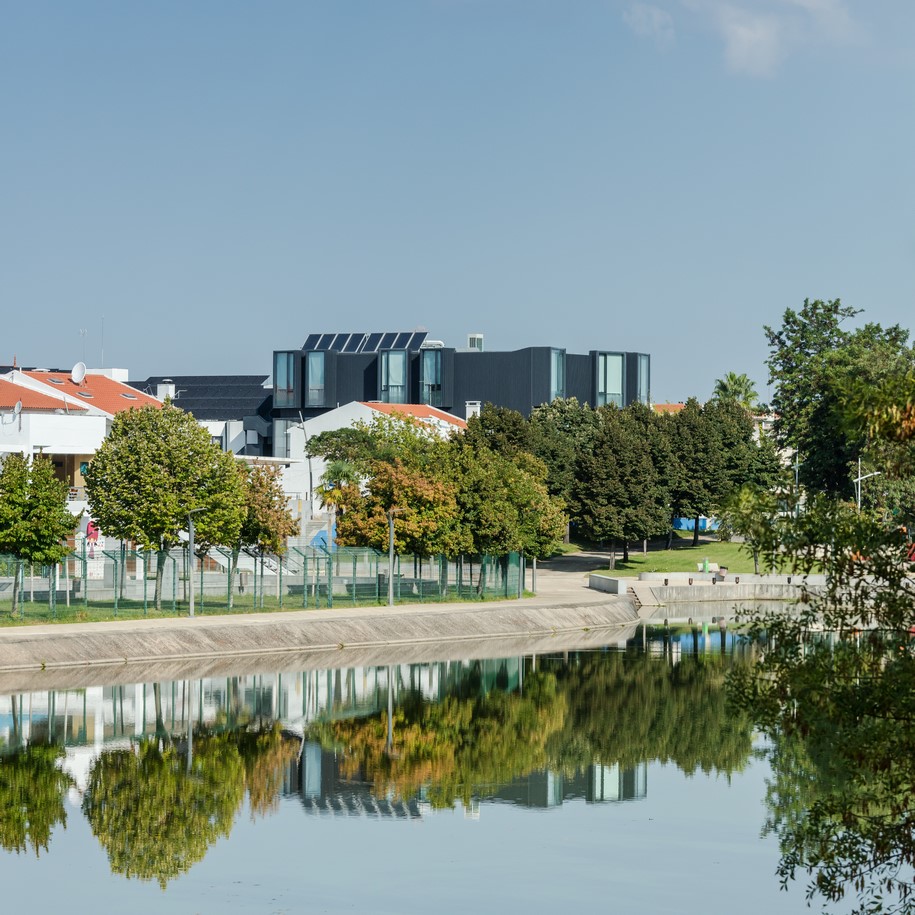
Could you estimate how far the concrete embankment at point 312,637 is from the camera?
56.2 m

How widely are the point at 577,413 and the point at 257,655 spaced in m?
70.7

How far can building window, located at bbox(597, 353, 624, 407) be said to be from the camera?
166375mm

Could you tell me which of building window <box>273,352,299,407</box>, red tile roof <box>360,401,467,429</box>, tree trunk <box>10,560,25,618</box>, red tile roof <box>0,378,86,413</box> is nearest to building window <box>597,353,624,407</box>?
red tile roof <box>360,401,467,429</box>

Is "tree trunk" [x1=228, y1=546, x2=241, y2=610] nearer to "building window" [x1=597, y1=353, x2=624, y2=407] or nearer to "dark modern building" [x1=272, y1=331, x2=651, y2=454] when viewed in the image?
"dark modern building" [x1=272, y1=331, x2=651, y2=454]

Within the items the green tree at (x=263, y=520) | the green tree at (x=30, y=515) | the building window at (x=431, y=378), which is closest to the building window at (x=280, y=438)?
the building window at (x=431, y=378)

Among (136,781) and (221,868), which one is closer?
(221,868)

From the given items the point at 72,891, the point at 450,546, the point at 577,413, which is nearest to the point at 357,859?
the point at 72,891

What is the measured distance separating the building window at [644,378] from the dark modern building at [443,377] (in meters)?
0.21

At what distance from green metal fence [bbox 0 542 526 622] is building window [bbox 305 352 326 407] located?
245 feet

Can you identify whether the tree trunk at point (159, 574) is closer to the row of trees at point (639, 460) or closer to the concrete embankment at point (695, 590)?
the concrete embankment at point (695, 590)

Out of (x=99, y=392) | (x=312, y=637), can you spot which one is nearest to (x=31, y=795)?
(x=312, y=637)

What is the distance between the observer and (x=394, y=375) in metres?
165

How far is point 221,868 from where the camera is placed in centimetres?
3077

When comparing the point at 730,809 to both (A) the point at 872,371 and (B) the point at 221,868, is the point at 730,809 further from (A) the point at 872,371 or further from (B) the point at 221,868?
(A) the point at 872,371
